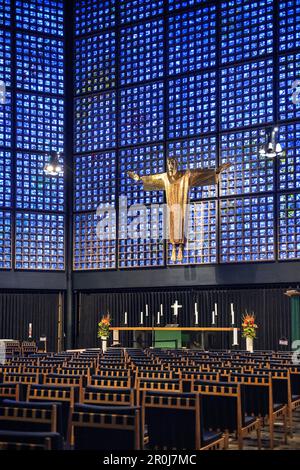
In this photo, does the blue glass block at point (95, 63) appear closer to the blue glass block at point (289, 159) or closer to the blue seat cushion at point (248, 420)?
the blue glass block at point (289, 159)

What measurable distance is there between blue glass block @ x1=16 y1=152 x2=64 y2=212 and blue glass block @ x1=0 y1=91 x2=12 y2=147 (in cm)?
87

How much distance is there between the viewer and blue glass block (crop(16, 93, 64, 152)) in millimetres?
34000

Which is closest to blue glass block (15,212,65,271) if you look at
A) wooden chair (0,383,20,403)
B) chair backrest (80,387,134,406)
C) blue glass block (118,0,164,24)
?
blue glass block (118,0,164,24)

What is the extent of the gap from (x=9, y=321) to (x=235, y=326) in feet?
35.3

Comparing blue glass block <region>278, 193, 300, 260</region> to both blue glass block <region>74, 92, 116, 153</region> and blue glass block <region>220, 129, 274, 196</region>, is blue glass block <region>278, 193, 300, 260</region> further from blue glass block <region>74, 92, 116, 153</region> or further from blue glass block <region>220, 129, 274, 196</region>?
blue glass block <region>74, 92, 116, 153</region>

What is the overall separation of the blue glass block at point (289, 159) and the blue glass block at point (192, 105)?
134 inches

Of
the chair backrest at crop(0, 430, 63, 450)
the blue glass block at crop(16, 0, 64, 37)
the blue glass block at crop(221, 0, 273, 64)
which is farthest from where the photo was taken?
the blue glass block at crop(16, 0, 64, 37)

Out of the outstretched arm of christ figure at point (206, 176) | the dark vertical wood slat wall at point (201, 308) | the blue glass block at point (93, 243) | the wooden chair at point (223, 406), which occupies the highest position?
the outstretched arm of christ figure at point (206, 176)

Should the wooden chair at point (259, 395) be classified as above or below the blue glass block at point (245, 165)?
below

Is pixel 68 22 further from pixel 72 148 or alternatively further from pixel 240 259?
pixel 240 259

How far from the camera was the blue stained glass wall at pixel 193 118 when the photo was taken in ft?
95.9

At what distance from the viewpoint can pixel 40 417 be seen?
6625mm

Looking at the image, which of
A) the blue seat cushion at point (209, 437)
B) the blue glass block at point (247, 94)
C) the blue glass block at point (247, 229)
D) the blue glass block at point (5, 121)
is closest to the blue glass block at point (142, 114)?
the blue glass block at point (247, 94)

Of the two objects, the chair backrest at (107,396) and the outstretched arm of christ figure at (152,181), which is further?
the outstretched arm of christ figure at (152,181)
